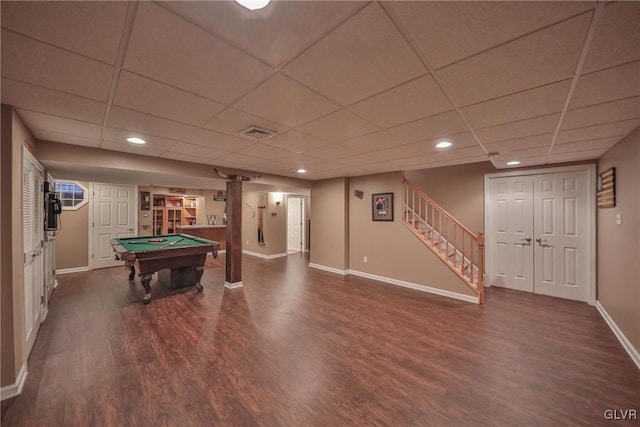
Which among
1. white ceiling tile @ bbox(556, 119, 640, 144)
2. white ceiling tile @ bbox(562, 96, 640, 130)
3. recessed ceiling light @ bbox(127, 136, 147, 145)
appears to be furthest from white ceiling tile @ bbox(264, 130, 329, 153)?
white ceiling tile @ bbox(556, 119, 640, 144)

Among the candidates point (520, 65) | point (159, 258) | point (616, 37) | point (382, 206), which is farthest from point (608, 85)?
point (159, 258)

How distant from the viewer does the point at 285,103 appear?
5.92 ft

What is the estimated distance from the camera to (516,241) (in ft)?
14.7

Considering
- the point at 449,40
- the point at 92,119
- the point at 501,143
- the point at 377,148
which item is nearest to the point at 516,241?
the point at 501,143

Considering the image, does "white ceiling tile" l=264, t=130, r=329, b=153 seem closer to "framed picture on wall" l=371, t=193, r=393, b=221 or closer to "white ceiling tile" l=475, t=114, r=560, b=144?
"white ceiling tile" l=475, t=114, r=560, b=144

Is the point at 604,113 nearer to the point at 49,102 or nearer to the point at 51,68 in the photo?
the point at 51,68

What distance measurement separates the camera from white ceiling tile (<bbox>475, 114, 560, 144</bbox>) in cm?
211

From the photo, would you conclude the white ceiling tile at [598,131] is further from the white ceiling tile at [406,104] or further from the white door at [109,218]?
the white door at [109,218]

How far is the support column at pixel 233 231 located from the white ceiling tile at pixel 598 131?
4565mm

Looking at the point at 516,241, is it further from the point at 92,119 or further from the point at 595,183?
the point at 92,119

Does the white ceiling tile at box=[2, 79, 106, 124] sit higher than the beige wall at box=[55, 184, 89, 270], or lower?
higher

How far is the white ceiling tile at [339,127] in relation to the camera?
6.78 ft

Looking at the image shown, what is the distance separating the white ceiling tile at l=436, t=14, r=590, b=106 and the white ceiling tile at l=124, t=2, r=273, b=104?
1141mm

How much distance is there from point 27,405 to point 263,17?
303 cm
